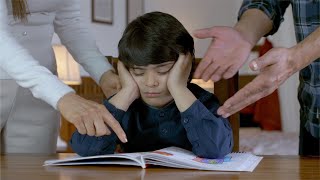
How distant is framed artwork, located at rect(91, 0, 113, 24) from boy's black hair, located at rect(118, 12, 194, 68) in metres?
2.03

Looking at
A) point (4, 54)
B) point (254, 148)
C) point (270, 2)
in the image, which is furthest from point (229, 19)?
point (4, 54)

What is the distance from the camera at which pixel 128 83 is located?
1291 mm

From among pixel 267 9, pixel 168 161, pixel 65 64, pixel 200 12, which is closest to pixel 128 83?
pixel 168 161

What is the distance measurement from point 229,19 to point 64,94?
4185mm

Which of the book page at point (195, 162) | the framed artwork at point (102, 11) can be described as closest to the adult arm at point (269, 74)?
the book page at point (195, 162)

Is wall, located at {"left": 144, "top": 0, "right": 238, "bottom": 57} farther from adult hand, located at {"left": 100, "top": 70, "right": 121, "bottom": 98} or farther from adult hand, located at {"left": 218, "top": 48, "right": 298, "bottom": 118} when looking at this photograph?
adult hand, located at {"left": 218, "top": 48, "right": 298, "bottom": 118}

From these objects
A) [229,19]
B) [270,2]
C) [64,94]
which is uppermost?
[270,2]

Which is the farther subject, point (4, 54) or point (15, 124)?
point (15, 124)

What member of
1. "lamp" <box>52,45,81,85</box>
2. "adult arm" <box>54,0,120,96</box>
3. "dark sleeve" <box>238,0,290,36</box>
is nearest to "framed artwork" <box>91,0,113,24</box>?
"lamp" <box>52,45,81,85</box>

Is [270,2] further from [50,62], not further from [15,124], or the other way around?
[15,124]

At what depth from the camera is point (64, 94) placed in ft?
3.73

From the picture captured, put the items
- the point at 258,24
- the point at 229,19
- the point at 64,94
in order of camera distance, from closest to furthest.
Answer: the point at 64,94
the point at 258,24
the point at 229,19

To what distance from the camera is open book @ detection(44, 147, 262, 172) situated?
3.44 feet

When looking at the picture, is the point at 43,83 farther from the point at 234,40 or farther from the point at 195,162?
the point at 234,40
